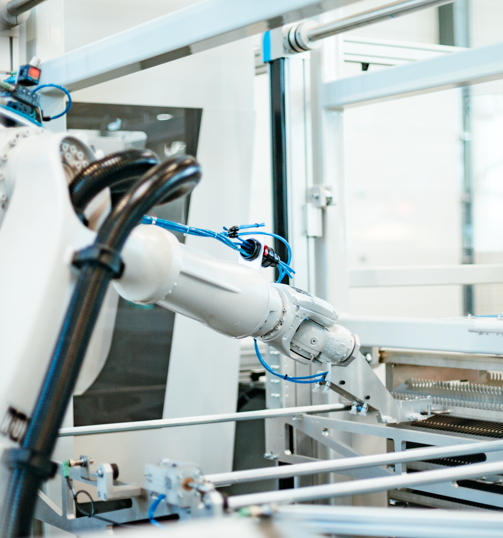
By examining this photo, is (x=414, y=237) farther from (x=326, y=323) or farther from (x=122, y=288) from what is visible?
(x=122, y=288)

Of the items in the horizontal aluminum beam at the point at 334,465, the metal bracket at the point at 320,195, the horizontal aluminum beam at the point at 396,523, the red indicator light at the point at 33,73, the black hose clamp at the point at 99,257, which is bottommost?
the horizontal aluminum beam at the point at 396,523

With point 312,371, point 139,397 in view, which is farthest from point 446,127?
point 139,397

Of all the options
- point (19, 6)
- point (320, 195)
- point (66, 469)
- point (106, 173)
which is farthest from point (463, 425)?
point (19, 6)

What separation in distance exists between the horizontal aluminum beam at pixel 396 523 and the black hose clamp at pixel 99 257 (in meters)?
0.39

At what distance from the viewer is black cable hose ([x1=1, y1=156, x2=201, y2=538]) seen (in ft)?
2.31

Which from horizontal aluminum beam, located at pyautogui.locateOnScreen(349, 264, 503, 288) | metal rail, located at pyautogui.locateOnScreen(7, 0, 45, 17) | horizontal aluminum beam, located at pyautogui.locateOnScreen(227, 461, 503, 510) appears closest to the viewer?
horizontal aluminum beam, located at pyautogui.locateOnScreen(227, 461, 503, 510)

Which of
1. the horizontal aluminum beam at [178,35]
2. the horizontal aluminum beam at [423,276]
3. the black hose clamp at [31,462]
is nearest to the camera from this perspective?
the black hose clamp at [31,462]

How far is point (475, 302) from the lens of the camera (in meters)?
3.73

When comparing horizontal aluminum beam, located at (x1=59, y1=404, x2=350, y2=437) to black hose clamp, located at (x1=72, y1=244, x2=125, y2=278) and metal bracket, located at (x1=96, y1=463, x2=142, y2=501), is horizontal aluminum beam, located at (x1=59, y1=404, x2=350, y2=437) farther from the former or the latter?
black hose clamp, located at (x1=72, y1=244, x2=125, y2=278)

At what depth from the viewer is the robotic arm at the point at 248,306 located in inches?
40.1

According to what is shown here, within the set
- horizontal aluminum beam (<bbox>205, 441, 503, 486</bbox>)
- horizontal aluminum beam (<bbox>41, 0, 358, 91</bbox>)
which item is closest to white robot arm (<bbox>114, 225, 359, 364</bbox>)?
horizontal aluminum beam (<bbox>205, 441, 503, 486</bbox>)

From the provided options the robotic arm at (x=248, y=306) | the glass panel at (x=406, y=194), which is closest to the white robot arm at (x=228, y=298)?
the robotic arm at (x=248, y=306)

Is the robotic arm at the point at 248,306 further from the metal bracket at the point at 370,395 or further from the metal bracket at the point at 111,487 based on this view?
the metal bracket at the point at 111,487

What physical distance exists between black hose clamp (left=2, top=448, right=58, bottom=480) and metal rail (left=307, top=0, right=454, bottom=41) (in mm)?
1454
